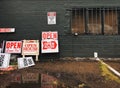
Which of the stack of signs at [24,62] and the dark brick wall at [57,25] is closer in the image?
the stack of signs at [24,62]

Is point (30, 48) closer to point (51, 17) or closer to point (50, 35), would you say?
point (50, 35)

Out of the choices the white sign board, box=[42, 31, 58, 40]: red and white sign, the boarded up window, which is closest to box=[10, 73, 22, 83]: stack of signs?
the white sign board

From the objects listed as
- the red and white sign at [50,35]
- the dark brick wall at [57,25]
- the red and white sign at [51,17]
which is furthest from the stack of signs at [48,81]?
the red and white sign at [51,17]

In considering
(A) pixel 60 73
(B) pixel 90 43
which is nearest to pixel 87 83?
(A) pixel 60 73

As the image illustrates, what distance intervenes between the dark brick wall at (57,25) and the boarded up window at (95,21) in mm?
278

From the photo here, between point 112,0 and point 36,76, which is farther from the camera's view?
point 112,0

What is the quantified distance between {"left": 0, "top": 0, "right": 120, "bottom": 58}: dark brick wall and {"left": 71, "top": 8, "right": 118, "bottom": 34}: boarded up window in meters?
0.28

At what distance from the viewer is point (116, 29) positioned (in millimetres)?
14422

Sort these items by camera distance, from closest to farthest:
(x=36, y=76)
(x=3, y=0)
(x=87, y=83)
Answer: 1. (x=87, y=83)
2. (x=36, y=76)
3. (x=3, y=0)

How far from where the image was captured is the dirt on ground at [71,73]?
8898mm

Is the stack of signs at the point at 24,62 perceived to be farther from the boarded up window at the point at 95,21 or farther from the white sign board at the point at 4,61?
the boarded up window at the point at 95,21

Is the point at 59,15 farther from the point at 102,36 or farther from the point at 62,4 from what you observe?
the point at 102,36

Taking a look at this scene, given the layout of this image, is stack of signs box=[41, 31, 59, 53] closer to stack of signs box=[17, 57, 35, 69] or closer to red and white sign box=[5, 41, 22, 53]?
red and white sign box=[5, 41, 22, 53]

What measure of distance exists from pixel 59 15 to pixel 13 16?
2322mm
